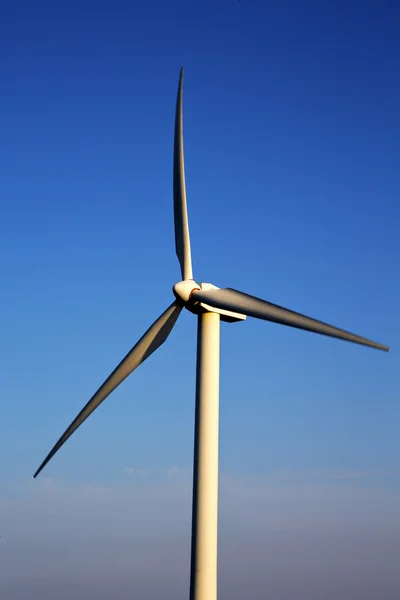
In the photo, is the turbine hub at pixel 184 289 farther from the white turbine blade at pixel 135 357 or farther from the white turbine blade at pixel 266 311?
the white turbine blade at pixel 135 357

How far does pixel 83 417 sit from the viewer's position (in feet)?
100

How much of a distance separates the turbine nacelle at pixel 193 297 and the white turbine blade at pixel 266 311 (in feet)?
0.48

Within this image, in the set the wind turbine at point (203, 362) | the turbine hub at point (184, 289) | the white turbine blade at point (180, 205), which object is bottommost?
the wind turbine at point (203, 362)

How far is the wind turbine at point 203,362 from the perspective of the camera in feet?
93.6

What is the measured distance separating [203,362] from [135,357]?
259cm

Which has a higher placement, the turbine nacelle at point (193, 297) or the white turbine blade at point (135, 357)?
the turbine nacelle at point (193, 297)

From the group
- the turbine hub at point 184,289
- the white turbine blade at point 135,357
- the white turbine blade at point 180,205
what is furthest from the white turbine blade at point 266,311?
the white turbine blade at point 180,205

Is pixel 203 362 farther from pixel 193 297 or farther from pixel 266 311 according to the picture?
pixel 266 311

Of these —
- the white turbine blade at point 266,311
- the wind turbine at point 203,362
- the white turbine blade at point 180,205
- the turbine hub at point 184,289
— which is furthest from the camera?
the white turbine blade at point 180,205

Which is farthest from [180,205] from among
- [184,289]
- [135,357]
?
[135,357]

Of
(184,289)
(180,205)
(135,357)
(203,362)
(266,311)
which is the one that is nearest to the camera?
(266,311)

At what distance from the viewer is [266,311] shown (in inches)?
1137

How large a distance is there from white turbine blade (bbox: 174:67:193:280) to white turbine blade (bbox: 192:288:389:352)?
186 centimetres

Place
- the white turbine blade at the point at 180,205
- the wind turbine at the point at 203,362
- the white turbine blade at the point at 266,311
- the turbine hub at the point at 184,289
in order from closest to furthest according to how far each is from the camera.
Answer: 1. the white turbine blade at the point at 266,311
2. the wind turbine at the point at 203,362
3. the turbine hub at the point at 184,289
4. the white turbine blade at the point at 180,205
